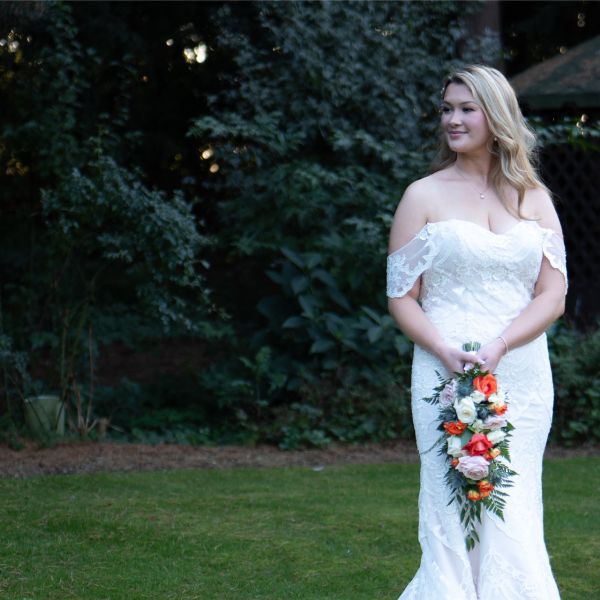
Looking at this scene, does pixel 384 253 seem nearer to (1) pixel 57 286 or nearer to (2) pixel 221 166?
(2) pixel 221 166

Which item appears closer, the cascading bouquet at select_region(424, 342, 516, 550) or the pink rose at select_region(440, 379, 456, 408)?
the cascading bouquet at select_region(424, 342, 516, 550)

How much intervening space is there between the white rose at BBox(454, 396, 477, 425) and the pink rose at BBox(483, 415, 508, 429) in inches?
1.8

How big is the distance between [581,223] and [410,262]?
714 cm

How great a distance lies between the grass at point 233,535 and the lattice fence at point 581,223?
3.29 m

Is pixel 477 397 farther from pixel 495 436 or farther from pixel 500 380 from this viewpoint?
pixel 500 380

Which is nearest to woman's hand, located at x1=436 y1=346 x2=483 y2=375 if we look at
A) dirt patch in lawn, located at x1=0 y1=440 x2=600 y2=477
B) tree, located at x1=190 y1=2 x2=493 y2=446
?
dirt patch in lawn, located at x1=0 y1=440 x2=600 y2=477

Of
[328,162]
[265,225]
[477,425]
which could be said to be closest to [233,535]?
[477,425]

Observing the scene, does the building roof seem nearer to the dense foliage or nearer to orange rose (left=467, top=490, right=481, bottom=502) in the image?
the dense foliage

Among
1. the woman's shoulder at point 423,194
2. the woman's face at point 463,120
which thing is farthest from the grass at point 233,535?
the woman's face at point 463,120

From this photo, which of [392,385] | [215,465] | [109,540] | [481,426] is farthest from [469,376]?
[392,385]

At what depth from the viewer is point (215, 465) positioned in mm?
8188

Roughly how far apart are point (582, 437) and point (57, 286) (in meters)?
4.45

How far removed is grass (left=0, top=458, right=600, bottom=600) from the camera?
17.4 feet

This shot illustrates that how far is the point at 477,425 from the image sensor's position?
12.5 ft
